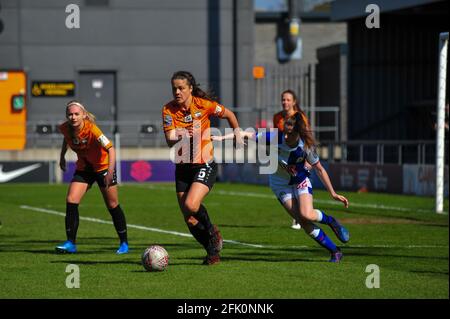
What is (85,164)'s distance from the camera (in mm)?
14195

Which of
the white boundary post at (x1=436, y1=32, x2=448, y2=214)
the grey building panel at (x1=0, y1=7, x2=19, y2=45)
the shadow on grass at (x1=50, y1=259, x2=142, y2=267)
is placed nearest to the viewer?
the shadow on grass at (x1=50, y1=259, x2=142, y2=267)

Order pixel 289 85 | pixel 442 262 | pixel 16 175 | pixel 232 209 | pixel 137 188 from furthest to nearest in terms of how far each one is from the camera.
Result: pixel 289 85, pixel 16 175, pixel 137 188, pixel 232 209, pixel 442 262

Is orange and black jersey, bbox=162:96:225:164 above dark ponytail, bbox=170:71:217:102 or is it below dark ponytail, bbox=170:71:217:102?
below

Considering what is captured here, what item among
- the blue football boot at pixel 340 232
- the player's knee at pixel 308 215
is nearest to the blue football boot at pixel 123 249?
the player's knee at pixel 308 215

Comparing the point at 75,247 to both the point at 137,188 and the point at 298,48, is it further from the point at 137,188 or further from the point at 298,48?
the point at 298,48

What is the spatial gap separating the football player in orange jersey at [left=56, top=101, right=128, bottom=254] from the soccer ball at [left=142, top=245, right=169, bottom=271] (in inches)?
80.5

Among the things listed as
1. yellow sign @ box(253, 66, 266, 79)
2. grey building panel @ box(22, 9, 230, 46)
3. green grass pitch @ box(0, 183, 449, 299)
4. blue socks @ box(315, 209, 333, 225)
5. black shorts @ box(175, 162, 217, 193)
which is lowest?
green grass pitch @ box(0, 183, 449, 299)

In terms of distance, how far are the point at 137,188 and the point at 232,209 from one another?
32.8ft

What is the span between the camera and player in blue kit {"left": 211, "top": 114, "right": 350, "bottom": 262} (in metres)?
12.8

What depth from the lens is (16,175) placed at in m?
35.7

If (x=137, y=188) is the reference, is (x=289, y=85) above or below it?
above

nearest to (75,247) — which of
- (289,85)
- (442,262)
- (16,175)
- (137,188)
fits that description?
(442,262)

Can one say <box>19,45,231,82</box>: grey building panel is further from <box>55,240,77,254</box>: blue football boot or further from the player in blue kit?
the player in blue kit

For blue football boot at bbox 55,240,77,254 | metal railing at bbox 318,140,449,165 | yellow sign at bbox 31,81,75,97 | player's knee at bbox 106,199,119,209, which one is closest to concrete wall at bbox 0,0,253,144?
yellow sign at bbox 31,81,75,97
